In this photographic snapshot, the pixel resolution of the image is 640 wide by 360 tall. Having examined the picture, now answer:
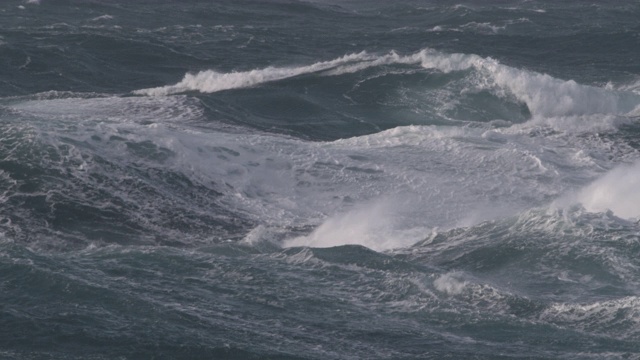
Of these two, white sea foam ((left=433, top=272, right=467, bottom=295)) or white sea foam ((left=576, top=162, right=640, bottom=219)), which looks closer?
white sea foam ((left=433, top=272, right=467, bottom=295))

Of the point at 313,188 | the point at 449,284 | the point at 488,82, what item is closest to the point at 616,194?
the point at 313,188

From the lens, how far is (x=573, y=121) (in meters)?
32.2

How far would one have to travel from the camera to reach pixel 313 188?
2602 centimetres

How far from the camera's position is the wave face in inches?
659

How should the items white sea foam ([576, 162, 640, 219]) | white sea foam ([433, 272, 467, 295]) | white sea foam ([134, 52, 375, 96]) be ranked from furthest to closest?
white sea foam ([134, 52, 375, 96])
white sea foam ([576, 162, 640, 219])
white sea foam ([433, 272, 467, 295])

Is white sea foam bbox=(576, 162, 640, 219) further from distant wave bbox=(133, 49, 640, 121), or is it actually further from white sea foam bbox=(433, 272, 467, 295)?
distant wave bbox=(133, 49, 640, 121)

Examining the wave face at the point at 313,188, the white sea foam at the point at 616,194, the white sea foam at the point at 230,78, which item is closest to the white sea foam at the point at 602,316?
the wave face at the point at 313,188

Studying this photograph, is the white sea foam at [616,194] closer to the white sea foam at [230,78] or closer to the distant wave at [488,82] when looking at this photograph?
the distant wave at [488,82]

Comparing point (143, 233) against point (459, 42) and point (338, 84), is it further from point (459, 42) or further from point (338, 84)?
point (459, 42)

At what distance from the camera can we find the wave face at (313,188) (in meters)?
16.7

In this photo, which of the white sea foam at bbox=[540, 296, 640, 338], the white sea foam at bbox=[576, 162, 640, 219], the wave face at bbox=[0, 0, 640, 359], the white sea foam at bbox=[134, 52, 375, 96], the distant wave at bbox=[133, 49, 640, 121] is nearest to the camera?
the wave face at bbox=[0, 0, 640, 359]

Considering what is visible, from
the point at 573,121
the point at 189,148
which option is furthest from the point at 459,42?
the point at 189,148

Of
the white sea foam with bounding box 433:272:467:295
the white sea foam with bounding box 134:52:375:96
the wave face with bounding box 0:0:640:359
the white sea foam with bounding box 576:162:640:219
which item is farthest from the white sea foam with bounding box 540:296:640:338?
the white sea foam with bounding box 134:52:375:96

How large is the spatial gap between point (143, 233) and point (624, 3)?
3724cm
